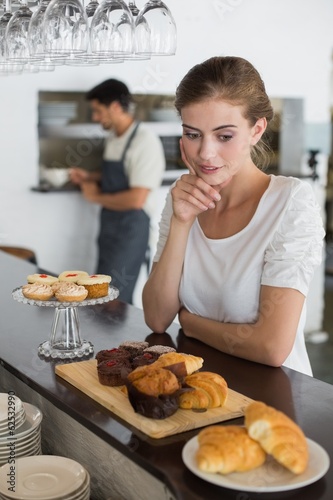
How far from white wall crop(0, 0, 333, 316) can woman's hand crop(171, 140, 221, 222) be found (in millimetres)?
2954

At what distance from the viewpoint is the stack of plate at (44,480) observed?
4.84 feet

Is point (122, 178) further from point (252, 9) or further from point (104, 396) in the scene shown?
point (104, 396)

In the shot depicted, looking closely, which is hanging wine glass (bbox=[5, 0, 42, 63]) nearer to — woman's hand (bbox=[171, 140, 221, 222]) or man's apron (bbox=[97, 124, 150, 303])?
→ woman's hand (bbox=[171, 140, 221, 222])

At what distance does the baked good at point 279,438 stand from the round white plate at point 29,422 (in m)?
0.62

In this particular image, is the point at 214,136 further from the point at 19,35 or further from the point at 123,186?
the point at 123,186

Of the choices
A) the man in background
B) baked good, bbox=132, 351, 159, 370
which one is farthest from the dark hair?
baked good, bbox=132, 351, 159, 370

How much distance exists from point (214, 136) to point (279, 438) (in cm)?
95

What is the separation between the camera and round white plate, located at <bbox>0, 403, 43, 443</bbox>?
167 centimetres

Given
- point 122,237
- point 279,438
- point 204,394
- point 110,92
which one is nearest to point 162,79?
point 110,92

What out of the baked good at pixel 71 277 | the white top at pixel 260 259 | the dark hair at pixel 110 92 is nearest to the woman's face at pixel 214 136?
the white top at pixel 260 259

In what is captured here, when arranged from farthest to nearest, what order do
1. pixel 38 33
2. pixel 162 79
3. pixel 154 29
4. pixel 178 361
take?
pixel 162 79, pixel 38 33, pixel 154 29, pixel 178 361

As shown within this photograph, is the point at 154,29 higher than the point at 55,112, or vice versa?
the point at 154,29

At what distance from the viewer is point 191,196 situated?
2074 mm

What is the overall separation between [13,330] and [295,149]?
4.52m
